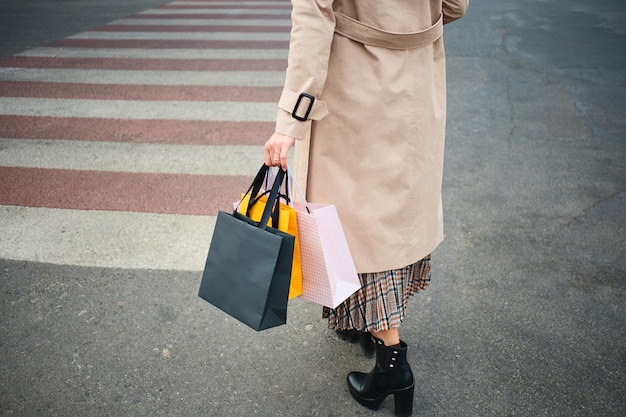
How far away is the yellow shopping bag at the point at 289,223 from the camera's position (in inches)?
72.8

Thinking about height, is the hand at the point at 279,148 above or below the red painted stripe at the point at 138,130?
above

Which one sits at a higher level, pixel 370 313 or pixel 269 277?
pixel 269 277

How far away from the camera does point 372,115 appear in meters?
1.92

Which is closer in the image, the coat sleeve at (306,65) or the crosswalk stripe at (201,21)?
the coat sleeve at (306,65)

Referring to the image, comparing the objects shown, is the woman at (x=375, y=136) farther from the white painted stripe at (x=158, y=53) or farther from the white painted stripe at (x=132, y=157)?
the white painted stripe at (x=158, y=53)

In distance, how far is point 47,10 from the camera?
462 inches

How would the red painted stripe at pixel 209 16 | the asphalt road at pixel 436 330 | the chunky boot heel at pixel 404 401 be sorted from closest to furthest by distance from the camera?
the chunky boot heel at pixel 404 401 < the asphalt road at pixel 436 330 < the red painted stripe at pixel 209 16

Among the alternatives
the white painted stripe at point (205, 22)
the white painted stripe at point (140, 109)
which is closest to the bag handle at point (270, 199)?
the white painted stripe at point (140, 109)

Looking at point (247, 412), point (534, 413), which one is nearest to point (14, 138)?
point (247, 412)

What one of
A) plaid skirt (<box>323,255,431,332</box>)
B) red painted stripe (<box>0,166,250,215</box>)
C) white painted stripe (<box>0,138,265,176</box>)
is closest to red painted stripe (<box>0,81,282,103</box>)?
white painted stripe (<box>0,138,265,176</box>)

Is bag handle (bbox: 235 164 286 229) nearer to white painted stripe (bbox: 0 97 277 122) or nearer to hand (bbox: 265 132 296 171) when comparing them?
hand (bbox: 265 132 296 171)

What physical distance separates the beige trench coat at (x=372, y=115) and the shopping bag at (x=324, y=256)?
161 millimetres

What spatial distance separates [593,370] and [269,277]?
5.28 feet

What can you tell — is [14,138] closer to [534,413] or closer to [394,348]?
[394,348]
